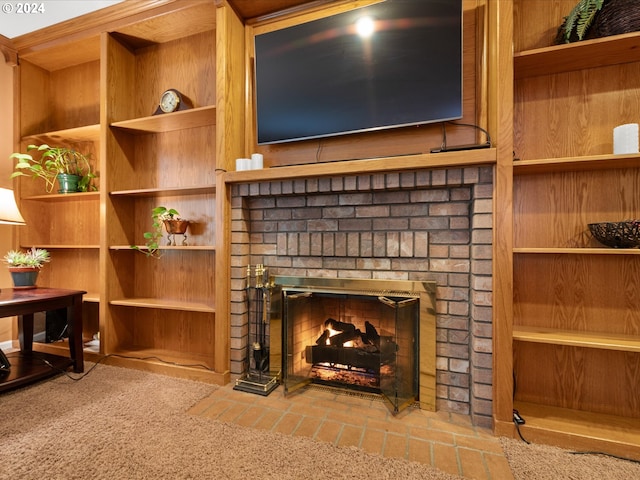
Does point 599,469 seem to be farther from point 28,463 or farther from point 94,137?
point 94,137

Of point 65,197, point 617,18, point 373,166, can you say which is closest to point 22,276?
point 65,197

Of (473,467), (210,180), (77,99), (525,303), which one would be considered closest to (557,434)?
(473,467)

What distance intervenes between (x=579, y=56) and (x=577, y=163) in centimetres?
54

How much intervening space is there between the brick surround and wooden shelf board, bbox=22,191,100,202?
1.41 m

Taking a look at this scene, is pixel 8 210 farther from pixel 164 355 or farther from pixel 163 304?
pixel 164 355

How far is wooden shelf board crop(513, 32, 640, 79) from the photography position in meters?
1.36

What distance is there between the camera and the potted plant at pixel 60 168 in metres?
2.44

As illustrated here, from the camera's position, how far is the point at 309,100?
1818 mm

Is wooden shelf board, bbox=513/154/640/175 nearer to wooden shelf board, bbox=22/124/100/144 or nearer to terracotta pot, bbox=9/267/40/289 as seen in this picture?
wooden shelf board, bbox=22/124/100/144

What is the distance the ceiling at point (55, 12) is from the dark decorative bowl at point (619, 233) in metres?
2.16

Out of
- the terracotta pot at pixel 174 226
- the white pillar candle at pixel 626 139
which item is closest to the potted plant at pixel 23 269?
the terracotta pot at pixel 174 226

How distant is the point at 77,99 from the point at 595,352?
423 centimetres

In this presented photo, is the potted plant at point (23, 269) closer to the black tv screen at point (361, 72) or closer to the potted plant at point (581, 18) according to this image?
the black tv screen at point (361, 72)

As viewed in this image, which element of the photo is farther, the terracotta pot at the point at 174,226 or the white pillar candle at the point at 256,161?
the terracotta pot at the point at 174,226
